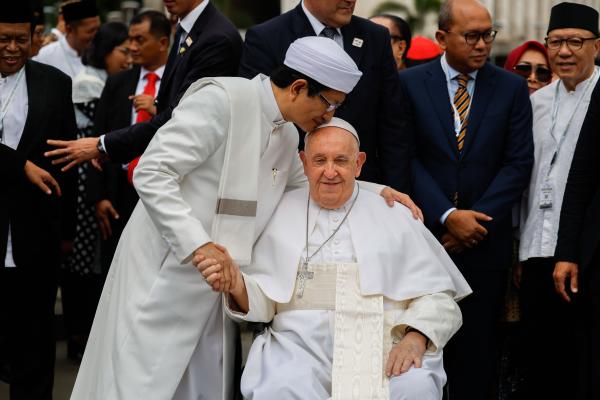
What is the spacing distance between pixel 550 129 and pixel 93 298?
3.84 metres

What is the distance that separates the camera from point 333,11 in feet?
19.5

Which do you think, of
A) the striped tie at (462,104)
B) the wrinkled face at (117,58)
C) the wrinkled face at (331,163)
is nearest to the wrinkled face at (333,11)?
the striped tie at (462,104)

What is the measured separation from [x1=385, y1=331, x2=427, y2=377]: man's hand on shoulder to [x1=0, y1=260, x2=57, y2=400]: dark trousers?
2299mm

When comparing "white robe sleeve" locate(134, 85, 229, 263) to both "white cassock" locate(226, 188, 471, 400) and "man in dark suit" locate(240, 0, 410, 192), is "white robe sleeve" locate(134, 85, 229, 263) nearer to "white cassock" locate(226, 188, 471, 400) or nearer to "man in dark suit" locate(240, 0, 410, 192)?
"white cassock" locate(226, 188, 471, 400)

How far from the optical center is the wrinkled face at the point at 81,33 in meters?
9.49

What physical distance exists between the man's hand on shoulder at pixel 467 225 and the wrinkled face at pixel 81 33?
178 inches

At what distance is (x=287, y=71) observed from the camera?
5102 millimetres

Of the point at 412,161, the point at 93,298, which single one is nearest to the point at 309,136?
the point at 412,161

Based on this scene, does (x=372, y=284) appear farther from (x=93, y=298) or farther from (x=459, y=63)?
(x=93, y=298)

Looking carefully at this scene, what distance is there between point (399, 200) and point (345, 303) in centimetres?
69

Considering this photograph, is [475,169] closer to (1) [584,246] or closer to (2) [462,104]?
(2) [462,104]

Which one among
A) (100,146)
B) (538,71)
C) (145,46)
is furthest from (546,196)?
(145,46)

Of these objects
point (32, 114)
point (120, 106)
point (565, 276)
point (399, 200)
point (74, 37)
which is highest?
point (74, 37)

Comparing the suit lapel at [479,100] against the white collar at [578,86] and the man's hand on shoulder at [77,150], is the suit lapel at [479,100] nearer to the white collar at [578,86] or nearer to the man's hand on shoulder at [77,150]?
the white collar at [578,86]
